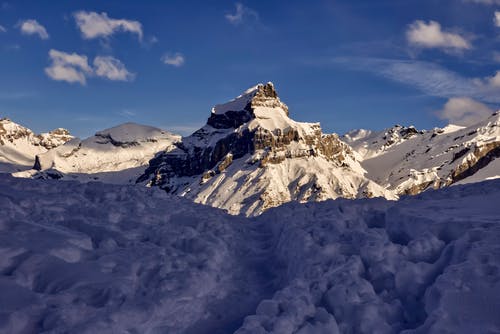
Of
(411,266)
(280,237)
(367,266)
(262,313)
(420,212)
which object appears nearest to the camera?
(262,313)

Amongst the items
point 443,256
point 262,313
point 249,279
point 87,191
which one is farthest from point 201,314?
point 87,191

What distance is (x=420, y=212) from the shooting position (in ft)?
48.7

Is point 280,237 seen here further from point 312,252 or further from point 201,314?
point 201,314

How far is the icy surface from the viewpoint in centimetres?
896

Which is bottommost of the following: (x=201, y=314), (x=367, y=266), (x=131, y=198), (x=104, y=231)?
(x=201, y=314)

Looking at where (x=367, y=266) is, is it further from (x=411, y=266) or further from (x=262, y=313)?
(x=262, y=313)

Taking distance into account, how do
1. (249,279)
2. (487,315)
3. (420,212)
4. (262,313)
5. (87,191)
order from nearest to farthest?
1. (487,315)
2. (262,313)
3. (249,279)
4. (420,212)
5. (87,191)

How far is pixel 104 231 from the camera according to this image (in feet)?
45.5

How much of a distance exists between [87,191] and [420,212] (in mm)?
11876

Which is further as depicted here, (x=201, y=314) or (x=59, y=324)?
(x=201, y=314)

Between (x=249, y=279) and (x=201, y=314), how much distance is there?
279 centimetres

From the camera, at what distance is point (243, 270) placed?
13.9 meters

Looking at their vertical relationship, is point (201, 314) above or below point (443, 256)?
below

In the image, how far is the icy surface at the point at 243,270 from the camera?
8.96m
